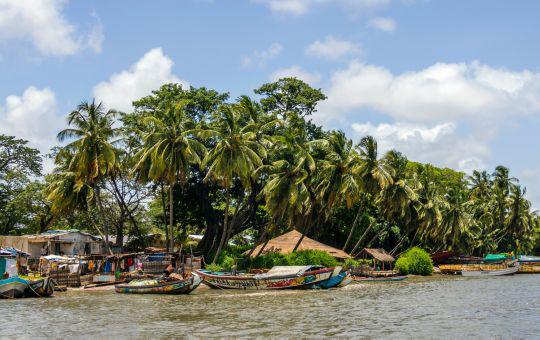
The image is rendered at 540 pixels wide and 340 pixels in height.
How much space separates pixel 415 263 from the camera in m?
54.6

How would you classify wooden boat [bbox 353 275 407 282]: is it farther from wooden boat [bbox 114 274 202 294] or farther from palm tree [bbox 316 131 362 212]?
wooden boat [bbox 114 274 202 294]

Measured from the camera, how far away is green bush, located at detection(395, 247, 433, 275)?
176ft

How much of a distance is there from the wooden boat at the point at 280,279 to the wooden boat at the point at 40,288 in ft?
31.8

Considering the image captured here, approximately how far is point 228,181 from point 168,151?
4.99 metres

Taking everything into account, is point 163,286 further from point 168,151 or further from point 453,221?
point 453,221

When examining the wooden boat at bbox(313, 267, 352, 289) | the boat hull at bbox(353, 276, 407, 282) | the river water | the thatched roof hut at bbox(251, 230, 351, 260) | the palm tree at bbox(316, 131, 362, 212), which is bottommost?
the river water

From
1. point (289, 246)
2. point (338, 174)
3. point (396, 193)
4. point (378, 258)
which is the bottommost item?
point (378, 258)

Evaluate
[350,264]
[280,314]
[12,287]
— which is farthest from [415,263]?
[12,287]

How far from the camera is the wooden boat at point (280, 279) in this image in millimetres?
35969

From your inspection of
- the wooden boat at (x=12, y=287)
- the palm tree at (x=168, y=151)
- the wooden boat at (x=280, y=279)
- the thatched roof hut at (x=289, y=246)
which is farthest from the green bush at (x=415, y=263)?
the wooden boat at (x=12, y=287)

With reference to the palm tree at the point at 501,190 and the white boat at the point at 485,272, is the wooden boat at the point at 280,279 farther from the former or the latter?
the palm tree at the point at 501,190

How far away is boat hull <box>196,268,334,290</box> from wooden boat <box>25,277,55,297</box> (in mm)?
9663

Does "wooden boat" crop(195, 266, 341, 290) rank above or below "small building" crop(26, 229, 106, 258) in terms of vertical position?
below

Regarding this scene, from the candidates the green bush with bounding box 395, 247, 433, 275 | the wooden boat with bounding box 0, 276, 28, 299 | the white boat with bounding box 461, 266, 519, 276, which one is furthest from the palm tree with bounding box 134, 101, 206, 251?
the white boat with bounding box 461, 266, 519, 276
